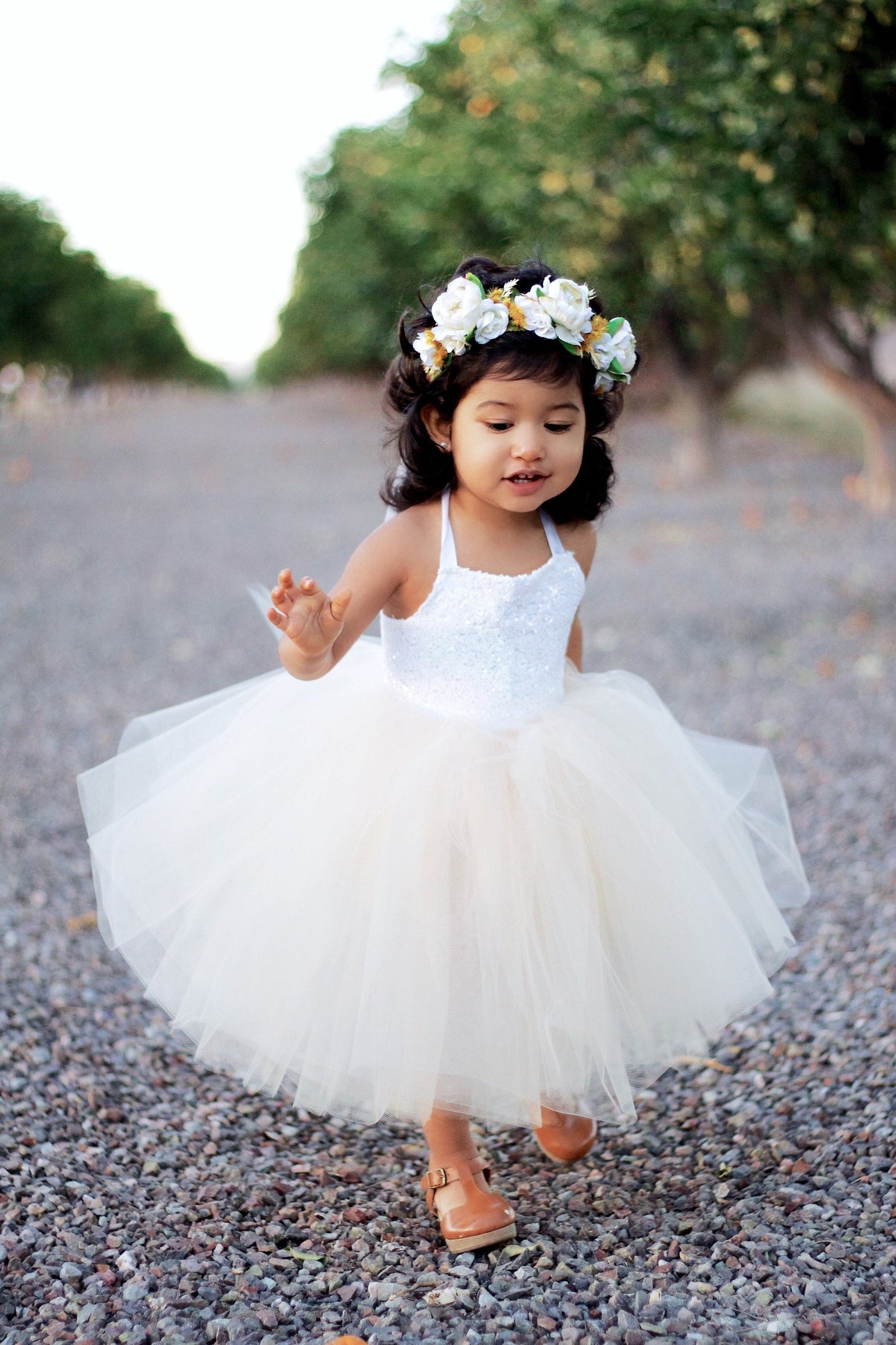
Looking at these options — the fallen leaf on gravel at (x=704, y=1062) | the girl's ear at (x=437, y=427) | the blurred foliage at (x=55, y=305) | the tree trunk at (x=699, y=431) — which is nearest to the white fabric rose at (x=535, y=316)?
the girl's ear at (x=437, y=427)

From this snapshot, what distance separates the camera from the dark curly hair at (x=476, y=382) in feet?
7.30

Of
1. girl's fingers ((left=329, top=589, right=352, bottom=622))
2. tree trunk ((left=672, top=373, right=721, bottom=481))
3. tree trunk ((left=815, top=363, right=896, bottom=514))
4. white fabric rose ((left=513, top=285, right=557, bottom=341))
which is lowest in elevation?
girl's fingers ((left=329, top=589, right=352, bottom=622))

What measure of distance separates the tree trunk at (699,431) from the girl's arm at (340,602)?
12.5 metres

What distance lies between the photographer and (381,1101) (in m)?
2.00

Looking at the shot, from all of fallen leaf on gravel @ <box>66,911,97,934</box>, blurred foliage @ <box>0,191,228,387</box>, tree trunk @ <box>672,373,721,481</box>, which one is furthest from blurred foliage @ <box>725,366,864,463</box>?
blurred foliage @ <box>0,191,228,387</box>

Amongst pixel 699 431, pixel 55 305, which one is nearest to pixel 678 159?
pixel 699 431

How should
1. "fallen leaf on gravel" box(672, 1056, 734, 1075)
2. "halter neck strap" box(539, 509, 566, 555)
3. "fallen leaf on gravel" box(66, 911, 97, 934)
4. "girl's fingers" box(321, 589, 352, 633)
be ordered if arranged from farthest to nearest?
1. "fallen leaf on gravel" box(66, 911, 97, 934)
2. "fallen leaf on gravel" box(672, 1056, 734, 1075)
3. "halter neck strap" box(539, 509, 566, 555)
4. "girl's fingers" box(321, 589, 352, 633)

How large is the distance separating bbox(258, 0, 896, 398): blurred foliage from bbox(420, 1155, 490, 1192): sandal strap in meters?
1.80

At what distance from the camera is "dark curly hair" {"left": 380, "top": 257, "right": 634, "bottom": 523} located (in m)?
2.23

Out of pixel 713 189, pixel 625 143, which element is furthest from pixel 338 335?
pixel 713 189

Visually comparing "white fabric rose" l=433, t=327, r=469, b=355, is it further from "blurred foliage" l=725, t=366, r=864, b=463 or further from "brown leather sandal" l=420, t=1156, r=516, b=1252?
"blurred foliage" l=725, t=366, r=864, b=463

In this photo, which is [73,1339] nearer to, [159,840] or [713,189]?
[159,840]

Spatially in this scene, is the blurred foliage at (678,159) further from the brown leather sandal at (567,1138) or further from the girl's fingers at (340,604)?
the brown leather sandal at (567,1138)

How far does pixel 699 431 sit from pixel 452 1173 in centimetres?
1328
